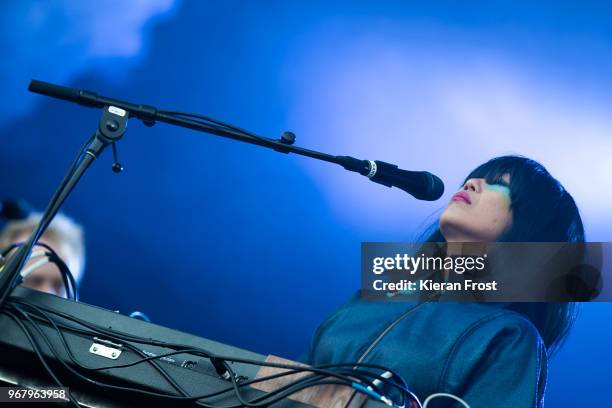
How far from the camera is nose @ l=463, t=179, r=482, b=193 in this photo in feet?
4.55

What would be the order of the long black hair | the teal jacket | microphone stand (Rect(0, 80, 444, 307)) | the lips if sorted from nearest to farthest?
microphone stand (Rect(0, 80, 444, 307)) < the teal jacket < the long black hair < the lips

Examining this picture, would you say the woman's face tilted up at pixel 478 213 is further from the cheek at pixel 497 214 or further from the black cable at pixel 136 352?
the black cable at pixel 136 352

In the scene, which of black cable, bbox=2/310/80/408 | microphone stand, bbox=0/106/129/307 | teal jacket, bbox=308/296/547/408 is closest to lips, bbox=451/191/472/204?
teal jacket, bbox=308/296/547/408

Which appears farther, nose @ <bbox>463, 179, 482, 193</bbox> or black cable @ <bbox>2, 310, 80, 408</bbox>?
nose @ <bbox>463, 179, 482, 193</bbox>

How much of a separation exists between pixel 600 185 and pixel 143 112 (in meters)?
1.05

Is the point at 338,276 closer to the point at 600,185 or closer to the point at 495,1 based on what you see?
the point at 600,185

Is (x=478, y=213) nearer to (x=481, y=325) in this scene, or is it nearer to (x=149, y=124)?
(x=481, y=325)

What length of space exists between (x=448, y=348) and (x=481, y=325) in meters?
0.09

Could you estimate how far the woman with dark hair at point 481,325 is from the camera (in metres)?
1.12

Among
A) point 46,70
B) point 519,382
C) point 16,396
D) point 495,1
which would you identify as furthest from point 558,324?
point 46,70

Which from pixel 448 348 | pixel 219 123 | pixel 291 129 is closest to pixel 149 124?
pixel 219 123

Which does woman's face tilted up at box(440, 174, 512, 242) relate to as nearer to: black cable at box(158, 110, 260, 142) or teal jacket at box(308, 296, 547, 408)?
teal jacket at box(308, 296, 547, 408)

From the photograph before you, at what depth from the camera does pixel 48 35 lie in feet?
5.95

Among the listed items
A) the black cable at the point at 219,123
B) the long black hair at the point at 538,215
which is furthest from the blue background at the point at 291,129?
the black cable at the point at 219,123
